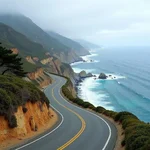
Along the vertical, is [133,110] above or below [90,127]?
below

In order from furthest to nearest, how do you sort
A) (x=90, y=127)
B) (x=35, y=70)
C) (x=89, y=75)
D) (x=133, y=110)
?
(x=89, y=75)
(x=35, y=70)
(x=133, y=110)
(x=90, y=127)

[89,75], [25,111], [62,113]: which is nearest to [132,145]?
[25,111]

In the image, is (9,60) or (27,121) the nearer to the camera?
(27,121)

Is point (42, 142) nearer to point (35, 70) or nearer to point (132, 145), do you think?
point (132, 145)

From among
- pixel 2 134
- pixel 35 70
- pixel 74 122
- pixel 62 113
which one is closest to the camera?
pixel 2 134

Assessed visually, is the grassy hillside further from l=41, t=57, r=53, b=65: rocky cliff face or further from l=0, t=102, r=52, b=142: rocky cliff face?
l=0, t=102, r=52, b=142: rocky cliff face

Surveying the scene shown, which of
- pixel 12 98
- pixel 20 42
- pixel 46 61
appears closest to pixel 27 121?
pixel 12 98

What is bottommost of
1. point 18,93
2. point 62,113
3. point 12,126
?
point 62,113

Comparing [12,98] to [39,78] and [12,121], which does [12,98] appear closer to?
[12,121]

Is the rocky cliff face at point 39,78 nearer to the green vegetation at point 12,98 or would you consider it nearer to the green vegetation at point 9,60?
the green vegetation at point 9,60
